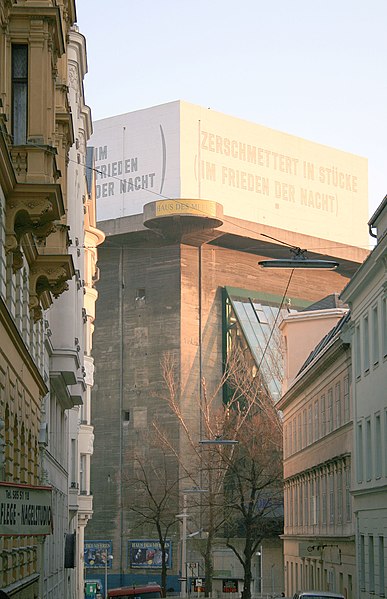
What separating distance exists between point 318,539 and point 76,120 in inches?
886

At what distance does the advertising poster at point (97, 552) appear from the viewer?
97.4 metres

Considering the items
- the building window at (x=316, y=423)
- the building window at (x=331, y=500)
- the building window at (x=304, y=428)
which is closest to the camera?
the building window at (x=331, y=500)

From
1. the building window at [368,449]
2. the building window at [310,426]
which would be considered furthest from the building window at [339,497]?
the building window at [310,426]

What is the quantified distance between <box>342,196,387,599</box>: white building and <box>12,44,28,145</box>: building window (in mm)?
14819

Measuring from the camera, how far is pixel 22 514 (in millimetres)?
14180

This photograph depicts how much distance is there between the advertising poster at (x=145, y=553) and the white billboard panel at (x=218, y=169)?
24067 millimetres

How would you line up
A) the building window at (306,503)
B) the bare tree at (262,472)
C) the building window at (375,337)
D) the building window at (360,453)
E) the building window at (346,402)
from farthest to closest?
the bare tree at (262,472), the building window at (306,503), the building window at (346,402), the building window at (360,453), the building window at (375,337)

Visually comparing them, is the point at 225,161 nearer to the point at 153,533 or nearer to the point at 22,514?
the point at 153,533

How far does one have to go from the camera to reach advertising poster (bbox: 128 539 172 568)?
9706 cm

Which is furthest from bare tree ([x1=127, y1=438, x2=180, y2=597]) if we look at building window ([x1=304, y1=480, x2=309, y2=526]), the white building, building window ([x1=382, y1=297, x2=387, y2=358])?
building window ([x1=382, y1=297, x2=387, y2=358])

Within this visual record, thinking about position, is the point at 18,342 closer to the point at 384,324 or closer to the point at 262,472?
the point at 384,324

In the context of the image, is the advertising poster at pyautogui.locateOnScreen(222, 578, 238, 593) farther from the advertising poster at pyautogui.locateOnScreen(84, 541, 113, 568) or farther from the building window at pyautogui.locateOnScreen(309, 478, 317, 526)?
the building window at pyautogui.locateOnScreen(309, 478, 317, 526)

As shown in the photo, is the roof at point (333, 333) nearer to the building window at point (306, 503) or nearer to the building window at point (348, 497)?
the building window at point (348, 497)

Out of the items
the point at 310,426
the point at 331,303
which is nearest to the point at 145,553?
the point at 331,303
